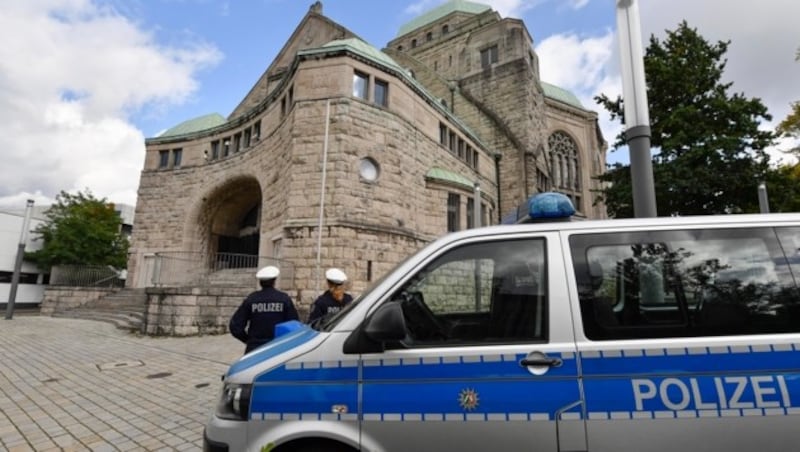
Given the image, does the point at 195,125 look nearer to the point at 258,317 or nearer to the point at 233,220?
the point at 233,220

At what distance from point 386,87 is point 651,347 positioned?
1659 centimetres

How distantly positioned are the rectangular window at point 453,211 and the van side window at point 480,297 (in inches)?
665

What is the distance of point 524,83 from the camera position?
27188 mm

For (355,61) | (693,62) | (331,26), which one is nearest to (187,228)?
(355,61)

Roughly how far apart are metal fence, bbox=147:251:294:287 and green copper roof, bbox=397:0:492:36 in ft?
117

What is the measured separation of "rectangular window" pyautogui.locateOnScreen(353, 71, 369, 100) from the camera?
16.0m

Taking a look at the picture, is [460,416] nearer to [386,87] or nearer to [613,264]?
[613,264]

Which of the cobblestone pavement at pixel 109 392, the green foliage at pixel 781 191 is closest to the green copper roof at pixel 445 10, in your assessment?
the green foliage at pixel 781 191

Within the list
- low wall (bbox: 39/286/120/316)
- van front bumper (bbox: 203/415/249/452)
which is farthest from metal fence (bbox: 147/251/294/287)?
van front bumper (bbox: 203/415/249/452)

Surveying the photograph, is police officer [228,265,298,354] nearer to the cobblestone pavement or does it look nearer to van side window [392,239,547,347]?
the cobblestone pavement

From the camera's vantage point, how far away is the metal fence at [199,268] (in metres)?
14.3

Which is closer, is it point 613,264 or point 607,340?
point 607,340

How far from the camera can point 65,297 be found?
20.7m

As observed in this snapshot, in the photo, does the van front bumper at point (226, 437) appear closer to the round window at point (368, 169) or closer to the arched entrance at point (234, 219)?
the round window at point (368, 169)
